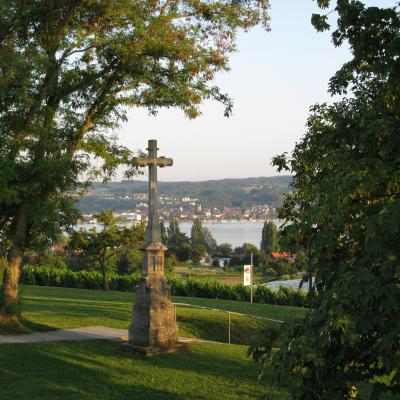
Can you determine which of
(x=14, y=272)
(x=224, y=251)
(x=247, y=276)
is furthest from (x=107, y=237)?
(x=224, y=251)

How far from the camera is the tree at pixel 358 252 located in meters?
4.00

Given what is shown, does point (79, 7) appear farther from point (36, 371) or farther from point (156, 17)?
point (36, 371)

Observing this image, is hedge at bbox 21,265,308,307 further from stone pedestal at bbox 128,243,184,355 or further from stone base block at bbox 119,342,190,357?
stone pedestal at bbox 128,243,184,355

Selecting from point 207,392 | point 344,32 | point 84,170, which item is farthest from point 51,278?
point 344,32

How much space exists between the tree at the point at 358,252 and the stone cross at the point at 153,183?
737 centimetres

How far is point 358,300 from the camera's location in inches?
164

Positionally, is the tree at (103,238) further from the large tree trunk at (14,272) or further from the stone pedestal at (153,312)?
the stone pedestal at (153,312)

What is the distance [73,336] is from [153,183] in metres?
4.34

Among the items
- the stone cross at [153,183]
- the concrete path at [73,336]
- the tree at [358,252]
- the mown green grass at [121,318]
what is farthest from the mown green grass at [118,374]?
the tree at [358,252]

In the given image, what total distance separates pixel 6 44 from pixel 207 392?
10091 mm

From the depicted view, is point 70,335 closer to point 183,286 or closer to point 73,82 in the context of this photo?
point 73,82

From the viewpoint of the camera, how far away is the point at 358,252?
17.1ft

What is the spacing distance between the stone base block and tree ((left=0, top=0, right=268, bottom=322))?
3748mm

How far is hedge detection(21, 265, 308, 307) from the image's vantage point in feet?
97.5
